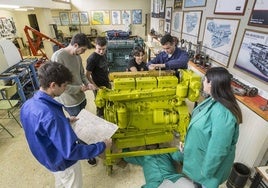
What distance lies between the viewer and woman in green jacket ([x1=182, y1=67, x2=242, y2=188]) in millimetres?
1122

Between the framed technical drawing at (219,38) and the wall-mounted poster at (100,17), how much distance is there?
303 inches

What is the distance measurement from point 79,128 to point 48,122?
24.9 inches

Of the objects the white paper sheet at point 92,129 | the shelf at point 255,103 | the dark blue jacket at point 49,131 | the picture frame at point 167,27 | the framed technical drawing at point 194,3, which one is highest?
the framed technical drawing at point 194,3

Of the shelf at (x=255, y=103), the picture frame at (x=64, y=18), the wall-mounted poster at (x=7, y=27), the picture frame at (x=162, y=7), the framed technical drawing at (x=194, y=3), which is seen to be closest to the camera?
the shelf at (x=255, y=103)

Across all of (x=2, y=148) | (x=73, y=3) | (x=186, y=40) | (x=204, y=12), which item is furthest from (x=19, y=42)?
(x=204, y=12)

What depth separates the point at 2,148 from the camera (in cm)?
264

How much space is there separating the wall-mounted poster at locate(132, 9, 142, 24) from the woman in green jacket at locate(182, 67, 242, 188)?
374 inches

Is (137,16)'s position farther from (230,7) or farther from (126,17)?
(230,7)

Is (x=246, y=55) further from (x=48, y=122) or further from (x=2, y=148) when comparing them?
(x=2, y=148)

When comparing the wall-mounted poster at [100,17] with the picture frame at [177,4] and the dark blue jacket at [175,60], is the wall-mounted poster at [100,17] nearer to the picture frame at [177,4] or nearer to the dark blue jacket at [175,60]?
the picture frame at [177,4]

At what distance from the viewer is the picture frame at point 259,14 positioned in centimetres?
195

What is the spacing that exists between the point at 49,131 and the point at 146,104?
1209mm

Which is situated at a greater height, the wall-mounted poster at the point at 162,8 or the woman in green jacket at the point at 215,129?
the wall-mounted poster at the point at 162,8

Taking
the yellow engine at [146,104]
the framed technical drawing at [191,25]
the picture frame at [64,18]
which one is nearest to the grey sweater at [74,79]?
the yellow engine at [146,104]
